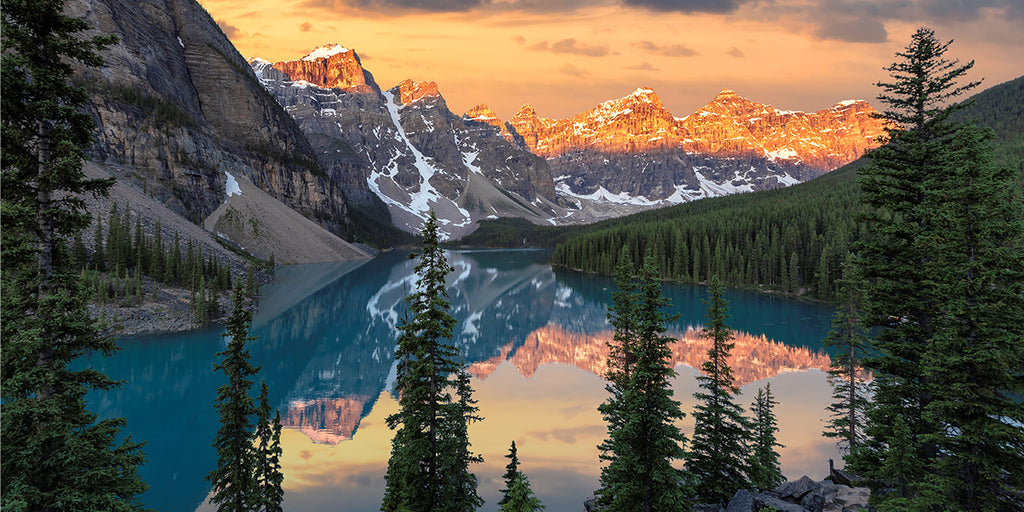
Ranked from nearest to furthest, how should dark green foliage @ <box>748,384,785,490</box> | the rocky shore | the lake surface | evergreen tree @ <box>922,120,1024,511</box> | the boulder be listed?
evergreen tree @ <box>922,120,1024,511</box> < the rocky shore < the boulder < dark green foliage @ <box>748,384,785,490</box> < the lake surface

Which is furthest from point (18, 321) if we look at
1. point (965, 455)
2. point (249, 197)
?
point (249, 197)

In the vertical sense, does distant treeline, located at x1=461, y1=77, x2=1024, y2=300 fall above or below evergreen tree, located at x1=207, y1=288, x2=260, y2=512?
above

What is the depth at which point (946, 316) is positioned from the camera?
1367 cm

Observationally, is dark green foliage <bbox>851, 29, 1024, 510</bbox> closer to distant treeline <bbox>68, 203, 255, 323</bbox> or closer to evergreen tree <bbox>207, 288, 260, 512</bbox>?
evergreen tree <bbox>207, 288, 260, 512</bbox>

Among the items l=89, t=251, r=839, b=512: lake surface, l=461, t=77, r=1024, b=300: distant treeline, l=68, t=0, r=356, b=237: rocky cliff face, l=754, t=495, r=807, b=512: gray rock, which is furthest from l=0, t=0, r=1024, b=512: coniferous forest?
l=68, t=0, r=356, b=237: rocky cliff face

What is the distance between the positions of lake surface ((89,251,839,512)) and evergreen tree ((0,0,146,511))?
8.96 ft

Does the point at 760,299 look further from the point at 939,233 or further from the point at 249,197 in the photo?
the point at 249,197

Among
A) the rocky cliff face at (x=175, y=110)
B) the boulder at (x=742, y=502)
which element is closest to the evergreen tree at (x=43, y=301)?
the boulder at (x=742, y=502)

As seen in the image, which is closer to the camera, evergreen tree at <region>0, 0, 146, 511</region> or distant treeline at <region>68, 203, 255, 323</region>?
evergreen tree at <region>0, 0, 146, 511</region>

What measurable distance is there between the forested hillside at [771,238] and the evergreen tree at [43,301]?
319 feet

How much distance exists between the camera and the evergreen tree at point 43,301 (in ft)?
35.1

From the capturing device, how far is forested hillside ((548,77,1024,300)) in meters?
Answer: 102

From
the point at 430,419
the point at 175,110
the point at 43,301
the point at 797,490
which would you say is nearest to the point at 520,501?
the point at 430,419

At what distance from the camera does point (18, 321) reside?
1123 cm
